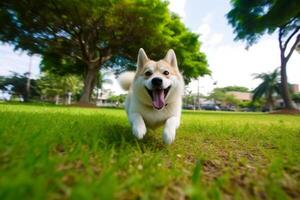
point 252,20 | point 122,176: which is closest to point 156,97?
point 122,176

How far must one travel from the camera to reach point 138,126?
2.58 m

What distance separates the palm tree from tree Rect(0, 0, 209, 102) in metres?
40.1

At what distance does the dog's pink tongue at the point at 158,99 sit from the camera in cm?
280

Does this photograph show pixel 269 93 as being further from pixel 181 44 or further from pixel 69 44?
pixel 69 44

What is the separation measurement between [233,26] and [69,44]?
48.1 feet

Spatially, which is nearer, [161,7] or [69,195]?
[69,195]

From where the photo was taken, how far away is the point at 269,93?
59469mm

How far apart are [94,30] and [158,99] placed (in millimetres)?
18995

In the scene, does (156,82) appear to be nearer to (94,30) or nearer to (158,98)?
(158,98)

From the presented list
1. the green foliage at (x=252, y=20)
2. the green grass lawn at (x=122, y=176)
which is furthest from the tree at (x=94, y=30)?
the green grass lawn at (x=122, y=176)

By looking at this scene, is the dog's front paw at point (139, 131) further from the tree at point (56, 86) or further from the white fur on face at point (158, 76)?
the tree at point (56, 86)

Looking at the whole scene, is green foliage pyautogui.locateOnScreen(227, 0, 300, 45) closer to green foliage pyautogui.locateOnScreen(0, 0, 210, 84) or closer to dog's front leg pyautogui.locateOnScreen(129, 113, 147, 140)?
green foliage pyautogui.locateOnScreen(0, 0, 210, 84)

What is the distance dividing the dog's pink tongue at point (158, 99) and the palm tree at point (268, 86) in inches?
2463

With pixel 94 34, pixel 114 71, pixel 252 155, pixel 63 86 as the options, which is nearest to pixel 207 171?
pixel 252 155
